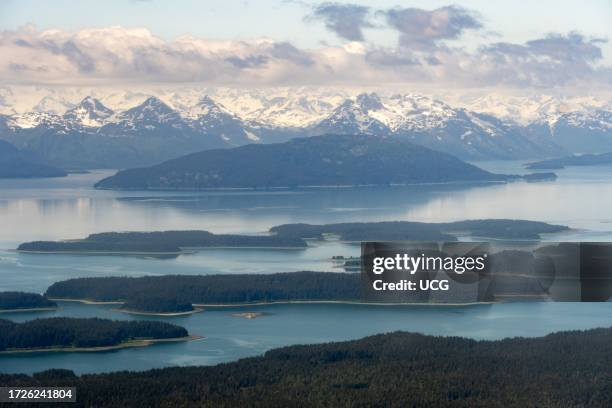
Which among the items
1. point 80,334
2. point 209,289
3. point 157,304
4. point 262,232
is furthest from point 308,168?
point 80,334

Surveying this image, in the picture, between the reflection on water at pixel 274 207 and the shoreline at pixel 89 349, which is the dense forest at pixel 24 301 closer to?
the shoreline at pixel 89 349

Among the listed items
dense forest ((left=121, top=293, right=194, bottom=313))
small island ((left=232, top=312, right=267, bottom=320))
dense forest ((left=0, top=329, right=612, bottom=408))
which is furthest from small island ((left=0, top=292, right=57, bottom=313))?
dense forest ((left=0, top=329, right=612, bottom=408))

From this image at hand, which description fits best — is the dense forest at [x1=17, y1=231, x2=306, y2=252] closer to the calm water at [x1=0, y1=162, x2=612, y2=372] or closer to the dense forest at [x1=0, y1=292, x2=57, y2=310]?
the calm water at [x1=0, y1=162, x2=612, y2=372]

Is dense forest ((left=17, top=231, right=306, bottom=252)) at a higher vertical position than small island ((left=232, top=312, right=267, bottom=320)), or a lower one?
higher

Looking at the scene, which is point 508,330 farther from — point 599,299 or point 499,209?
point 499,209

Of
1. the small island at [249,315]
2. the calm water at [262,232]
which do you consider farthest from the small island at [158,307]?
the small island at [249,315]

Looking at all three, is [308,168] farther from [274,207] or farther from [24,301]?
[24,301]
